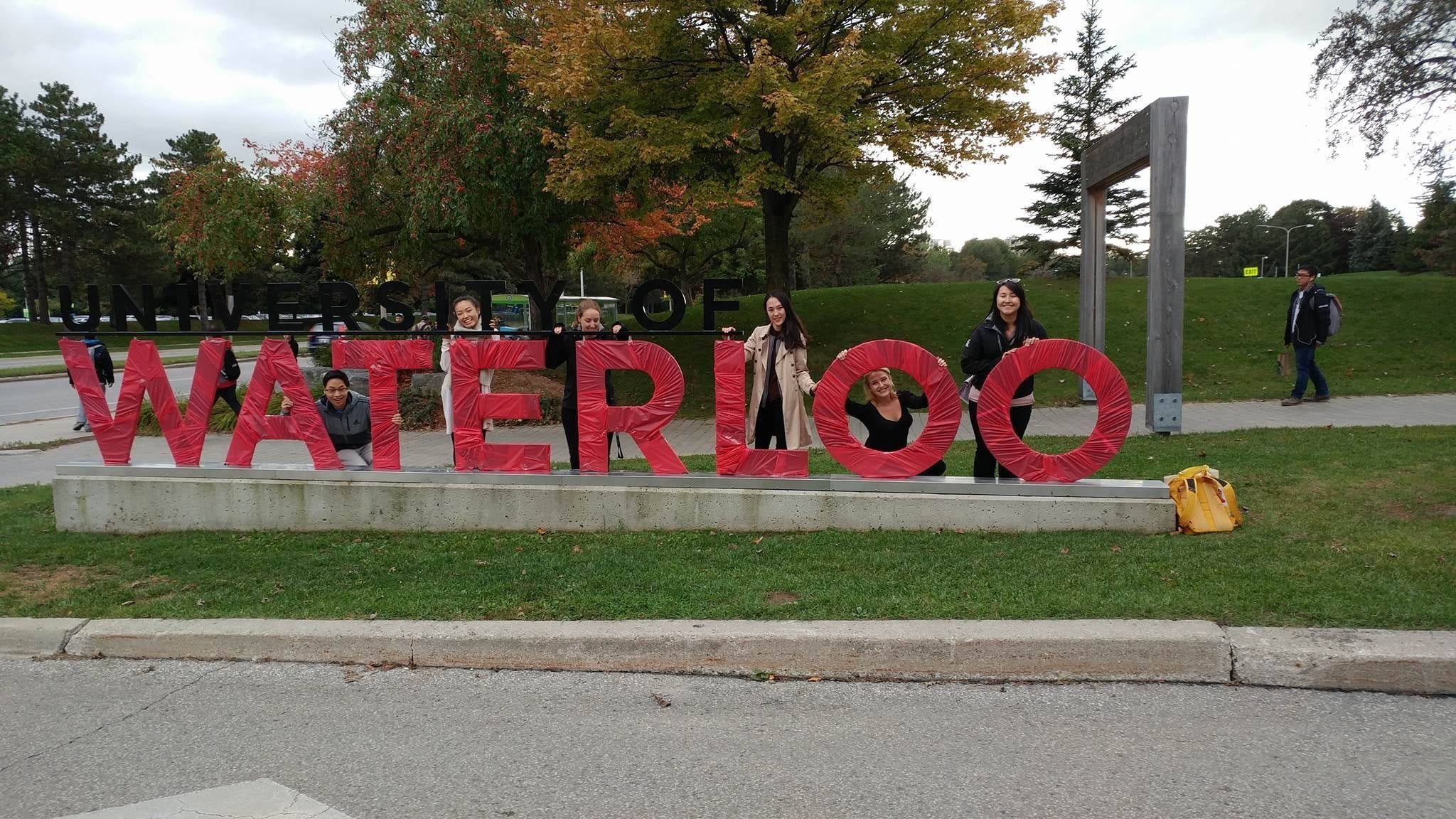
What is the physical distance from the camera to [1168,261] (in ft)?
34.1

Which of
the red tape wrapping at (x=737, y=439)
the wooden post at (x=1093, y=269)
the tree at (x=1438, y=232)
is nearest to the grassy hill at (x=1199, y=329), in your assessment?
the wooden post at (x=1093, y=269)

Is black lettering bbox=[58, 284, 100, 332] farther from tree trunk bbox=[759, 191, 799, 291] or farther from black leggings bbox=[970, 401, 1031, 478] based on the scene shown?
tree trunk bbox=[759, 191, 799, 291]

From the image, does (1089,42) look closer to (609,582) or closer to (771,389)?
(771,389)

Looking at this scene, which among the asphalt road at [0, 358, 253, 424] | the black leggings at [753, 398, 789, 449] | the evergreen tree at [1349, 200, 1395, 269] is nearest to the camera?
the black leggings at [753, 398, 789, 449]

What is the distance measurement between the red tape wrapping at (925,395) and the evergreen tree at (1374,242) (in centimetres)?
7040

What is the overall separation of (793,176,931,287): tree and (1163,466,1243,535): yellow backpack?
32525mm

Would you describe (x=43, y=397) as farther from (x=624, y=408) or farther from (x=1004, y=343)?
(x=1004, y=343)

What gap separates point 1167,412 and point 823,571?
685cm

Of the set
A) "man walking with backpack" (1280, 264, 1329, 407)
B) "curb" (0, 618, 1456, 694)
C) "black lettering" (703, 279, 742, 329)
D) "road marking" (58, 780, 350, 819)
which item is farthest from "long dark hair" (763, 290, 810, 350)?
"man walking with backpack" (1280, 264, 1329, 407)

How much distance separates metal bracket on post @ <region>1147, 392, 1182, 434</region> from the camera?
34.1ft

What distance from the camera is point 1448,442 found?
8.42 m

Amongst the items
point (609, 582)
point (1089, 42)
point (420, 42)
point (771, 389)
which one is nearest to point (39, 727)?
point (609, 582)

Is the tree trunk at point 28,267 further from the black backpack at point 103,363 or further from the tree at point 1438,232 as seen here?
the tree at point 1438,232

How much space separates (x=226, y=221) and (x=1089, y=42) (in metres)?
29.0
